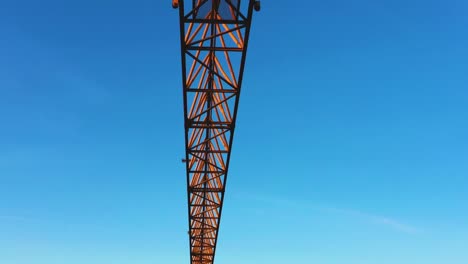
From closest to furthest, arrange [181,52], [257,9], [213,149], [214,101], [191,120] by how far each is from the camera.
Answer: [257,9] → [181,52] → [191,120] → [214,101] → [213,149]

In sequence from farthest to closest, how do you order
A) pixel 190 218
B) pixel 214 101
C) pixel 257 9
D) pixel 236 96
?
pixel 190 218 → pixel 214 101 → pixel 236 96 → pixel 257 9

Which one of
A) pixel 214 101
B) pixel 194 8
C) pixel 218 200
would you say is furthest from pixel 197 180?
pixel 194 8

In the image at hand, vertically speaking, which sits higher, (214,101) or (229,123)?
(214,101)

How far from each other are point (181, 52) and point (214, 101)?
205 inches

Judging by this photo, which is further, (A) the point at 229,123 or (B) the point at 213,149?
(B) the point at 213,149

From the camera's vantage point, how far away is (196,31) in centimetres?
1270

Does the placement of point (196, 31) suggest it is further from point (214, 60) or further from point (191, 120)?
point (191, 120)

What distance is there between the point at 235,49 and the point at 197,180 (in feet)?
37.9

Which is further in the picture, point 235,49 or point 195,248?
point 195,248

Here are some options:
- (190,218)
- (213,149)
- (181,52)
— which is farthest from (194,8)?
(190,218)

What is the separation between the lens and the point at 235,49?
1256 cm

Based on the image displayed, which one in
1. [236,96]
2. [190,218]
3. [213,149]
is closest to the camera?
[236,96]

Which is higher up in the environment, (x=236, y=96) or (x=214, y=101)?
(x=214, y=101)

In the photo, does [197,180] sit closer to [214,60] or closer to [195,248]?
[214,60]
